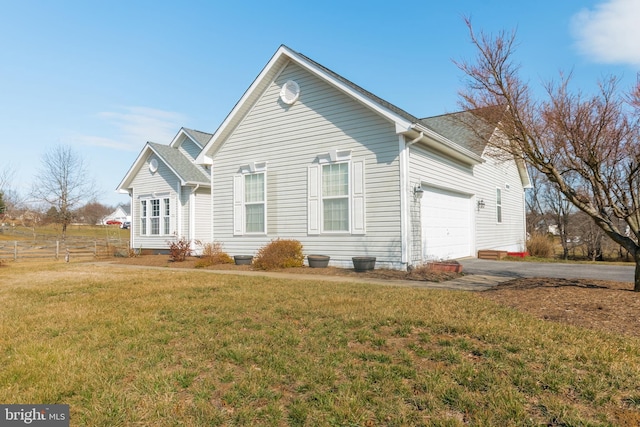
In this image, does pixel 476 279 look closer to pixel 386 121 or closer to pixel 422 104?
pixel 386 121

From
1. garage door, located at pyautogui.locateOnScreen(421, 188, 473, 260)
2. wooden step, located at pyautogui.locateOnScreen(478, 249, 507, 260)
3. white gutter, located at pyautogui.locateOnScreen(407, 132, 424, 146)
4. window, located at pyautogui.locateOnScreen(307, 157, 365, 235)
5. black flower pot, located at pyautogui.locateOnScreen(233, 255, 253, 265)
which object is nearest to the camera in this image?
white gutter, located at pyautogui.locateOnScreen(407, 132, 424, 146)

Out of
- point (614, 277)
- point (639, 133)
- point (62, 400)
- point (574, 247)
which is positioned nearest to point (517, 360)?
point (62, 400)

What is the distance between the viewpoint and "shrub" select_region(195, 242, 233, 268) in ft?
45.2

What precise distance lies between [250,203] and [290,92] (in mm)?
4324

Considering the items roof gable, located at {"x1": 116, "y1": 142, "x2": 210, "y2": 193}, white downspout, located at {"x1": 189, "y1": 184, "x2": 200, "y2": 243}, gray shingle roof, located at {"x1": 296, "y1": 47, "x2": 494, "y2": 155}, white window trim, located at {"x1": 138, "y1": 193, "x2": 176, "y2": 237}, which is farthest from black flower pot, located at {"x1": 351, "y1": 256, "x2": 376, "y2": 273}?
white window trim, located at {"x1": 138, "y1": 193, "x2": 176, "y2": 237}

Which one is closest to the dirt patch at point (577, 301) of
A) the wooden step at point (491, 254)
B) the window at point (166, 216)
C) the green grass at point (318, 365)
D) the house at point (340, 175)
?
the green grass at point (318, 365)

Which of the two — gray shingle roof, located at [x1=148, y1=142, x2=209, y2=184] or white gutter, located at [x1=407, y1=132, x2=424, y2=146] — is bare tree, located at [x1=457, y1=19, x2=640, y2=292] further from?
gray shingle roof, located at [x1=148, y1=142, x2=209, y2=184]

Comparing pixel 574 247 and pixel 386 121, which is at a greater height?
pixel 386 121

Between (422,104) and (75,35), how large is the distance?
13.6 meters

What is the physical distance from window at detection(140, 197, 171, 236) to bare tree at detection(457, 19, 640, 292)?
16494mm

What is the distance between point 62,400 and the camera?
3295 millimetres

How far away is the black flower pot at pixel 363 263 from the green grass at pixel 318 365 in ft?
14.6

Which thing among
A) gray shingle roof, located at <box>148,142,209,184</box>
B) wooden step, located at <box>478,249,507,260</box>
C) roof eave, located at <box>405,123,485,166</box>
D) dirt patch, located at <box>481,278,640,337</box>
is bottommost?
dirt patch, located at <box>481,278,640,337</box>

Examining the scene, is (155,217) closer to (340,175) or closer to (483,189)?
(340,175)
